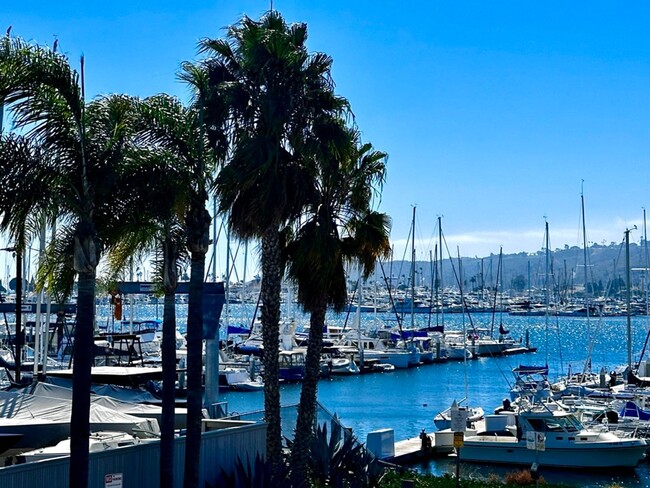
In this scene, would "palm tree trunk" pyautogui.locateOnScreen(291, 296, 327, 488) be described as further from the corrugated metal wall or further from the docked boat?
the docked boat

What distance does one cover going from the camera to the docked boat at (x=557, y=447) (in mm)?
38906

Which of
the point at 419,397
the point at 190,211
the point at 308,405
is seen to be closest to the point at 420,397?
the point at 419,397

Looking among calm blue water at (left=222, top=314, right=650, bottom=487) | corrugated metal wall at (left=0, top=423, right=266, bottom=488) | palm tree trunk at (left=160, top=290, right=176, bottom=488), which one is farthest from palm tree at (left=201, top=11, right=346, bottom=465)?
calm blue water at (left=222, top=314, right=650, bottom=487)

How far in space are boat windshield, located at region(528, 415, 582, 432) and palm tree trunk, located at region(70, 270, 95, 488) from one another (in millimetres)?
28558

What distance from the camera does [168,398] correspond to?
16.2 m

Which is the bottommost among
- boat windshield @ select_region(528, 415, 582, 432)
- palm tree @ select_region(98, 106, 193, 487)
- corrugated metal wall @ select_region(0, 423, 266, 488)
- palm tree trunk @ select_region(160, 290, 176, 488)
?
boat windshield @ select_region(528, 415, 582, 432)

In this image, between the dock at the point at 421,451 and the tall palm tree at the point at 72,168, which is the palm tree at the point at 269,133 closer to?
the tall palm tree at the point at 72,168

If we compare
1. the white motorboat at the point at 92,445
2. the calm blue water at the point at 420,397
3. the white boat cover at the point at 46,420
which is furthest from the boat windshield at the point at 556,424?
the white motorboat at the point at 92,445

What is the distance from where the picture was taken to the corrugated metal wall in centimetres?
1400

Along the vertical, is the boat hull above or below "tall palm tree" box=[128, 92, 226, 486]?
below

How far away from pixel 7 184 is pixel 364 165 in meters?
11.5

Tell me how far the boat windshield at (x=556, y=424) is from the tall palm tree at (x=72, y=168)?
1122 inches

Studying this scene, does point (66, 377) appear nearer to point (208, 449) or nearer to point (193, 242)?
point (208, 449)

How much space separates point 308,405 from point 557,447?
788 inches
